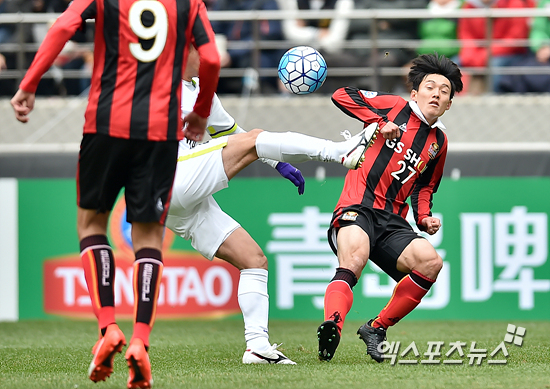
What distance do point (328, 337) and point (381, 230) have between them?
2.99ft

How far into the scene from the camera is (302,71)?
5.36 m

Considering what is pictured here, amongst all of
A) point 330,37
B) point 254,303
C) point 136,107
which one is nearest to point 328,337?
point 254,303

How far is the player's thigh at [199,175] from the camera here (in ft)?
15.9

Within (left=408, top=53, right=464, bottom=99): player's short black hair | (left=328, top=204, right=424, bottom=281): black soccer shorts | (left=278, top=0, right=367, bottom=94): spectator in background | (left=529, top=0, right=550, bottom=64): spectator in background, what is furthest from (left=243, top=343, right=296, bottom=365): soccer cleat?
(left=529, top=0, right=550, bottom=64): spectator in background

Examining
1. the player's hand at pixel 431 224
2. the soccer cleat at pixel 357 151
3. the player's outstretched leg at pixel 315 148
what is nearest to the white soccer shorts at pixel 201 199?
the player's outstretched leg at pixel 315 148

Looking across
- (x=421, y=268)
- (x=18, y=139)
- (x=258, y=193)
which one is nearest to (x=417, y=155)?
(x=421, y=268)

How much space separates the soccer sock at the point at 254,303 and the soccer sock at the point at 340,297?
16.4 inches

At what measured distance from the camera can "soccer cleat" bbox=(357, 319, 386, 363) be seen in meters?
4.93

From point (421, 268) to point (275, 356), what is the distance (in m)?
1.02

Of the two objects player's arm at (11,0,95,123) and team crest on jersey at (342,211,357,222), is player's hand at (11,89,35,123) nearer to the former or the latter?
player's arm at (11,0,95,123)

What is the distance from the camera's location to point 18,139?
9.26 m

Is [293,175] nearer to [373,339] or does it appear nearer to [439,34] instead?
[373,339]

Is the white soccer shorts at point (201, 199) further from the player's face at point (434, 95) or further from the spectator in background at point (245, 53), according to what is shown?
the spectator in background at point (245, 53)

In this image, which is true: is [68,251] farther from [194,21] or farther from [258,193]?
[194,21]
